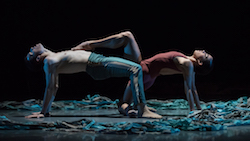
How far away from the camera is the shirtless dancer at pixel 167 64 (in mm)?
2777

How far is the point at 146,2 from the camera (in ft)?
15.0

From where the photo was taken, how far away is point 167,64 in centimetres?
301

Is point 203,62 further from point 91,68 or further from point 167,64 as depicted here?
point 91,68

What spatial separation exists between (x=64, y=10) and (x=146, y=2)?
3.74 feet

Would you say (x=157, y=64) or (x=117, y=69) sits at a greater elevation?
(x=157, y=64)

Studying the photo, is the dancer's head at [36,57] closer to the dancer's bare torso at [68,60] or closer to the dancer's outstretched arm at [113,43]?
the dancer's bare torso at [68,60]

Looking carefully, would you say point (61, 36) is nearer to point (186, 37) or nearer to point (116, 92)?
point (116, 92)

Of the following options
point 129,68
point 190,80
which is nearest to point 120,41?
point 129,68

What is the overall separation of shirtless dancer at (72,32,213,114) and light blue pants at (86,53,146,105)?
147 millimetres

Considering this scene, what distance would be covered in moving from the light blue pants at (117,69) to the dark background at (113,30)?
5.97 ft

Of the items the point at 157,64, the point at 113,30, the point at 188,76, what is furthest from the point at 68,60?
the point at 113,30

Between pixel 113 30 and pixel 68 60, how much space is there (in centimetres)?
197

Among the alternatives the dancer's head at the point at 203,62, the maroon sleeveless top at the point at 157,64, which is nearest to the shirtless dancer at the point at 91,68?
the maroon sleeveless top at the point at 157,64

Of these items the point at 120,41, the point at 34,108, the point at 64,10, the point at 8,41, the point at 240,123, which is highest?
the point at 64,10
